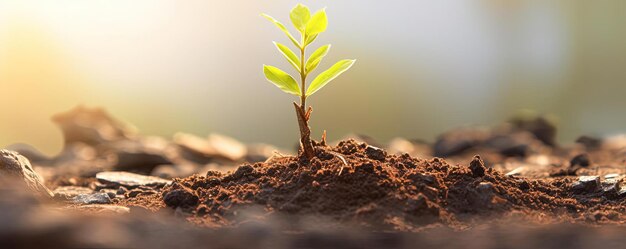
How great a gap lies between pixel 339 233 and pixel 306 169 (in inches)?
24.6

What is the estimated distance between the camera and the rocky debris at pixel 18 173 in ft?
9.57

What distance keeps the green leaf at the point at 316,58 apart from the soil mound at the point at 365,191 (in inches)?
13.2

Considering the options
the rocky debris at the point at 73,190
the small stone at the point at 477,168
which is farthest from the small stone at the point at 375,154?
the rocky debris at the point at 73,190

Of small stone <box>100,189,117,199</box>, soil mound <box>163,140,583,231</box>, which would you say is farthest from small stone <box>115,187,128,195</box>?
soil mound <box>163,140,583,231</box>

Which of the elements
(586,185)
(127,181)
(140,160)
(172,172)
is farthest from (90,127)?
(586,185)

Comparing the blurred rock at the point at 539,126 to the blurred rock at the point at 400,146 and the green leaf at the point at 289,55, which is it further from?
the green leaf at the point at 289,55

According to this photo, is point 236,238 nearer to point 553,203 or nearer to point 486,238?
point 486,238

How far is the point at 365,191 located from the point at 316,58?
1.94ft

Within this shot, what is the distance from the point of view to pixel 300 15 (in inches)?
107

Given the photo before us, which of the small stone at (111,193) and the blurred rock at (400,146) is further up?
the blurred rock at (400,146)

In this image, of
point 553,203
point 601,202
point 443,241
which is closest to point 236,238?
point 443,241

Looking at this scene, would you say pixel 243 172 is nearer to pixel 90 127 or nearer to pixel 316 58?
pixel 316 58

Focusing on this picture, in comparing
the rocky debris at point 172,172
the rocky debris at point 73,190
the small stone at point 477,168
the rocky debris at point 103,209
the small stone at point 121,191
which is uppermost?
the rocky debris at point 172,172

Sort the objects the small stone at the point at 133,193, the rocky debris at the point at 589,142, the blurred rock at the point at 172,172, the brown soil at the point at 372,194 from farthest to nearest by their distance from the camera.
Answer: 1. the rocky debris at the point at 589,142
2. the blurred rock at the point at 172,172
3. the small stone at the point at 133,193
4. the brown soil at the point at 372,194
